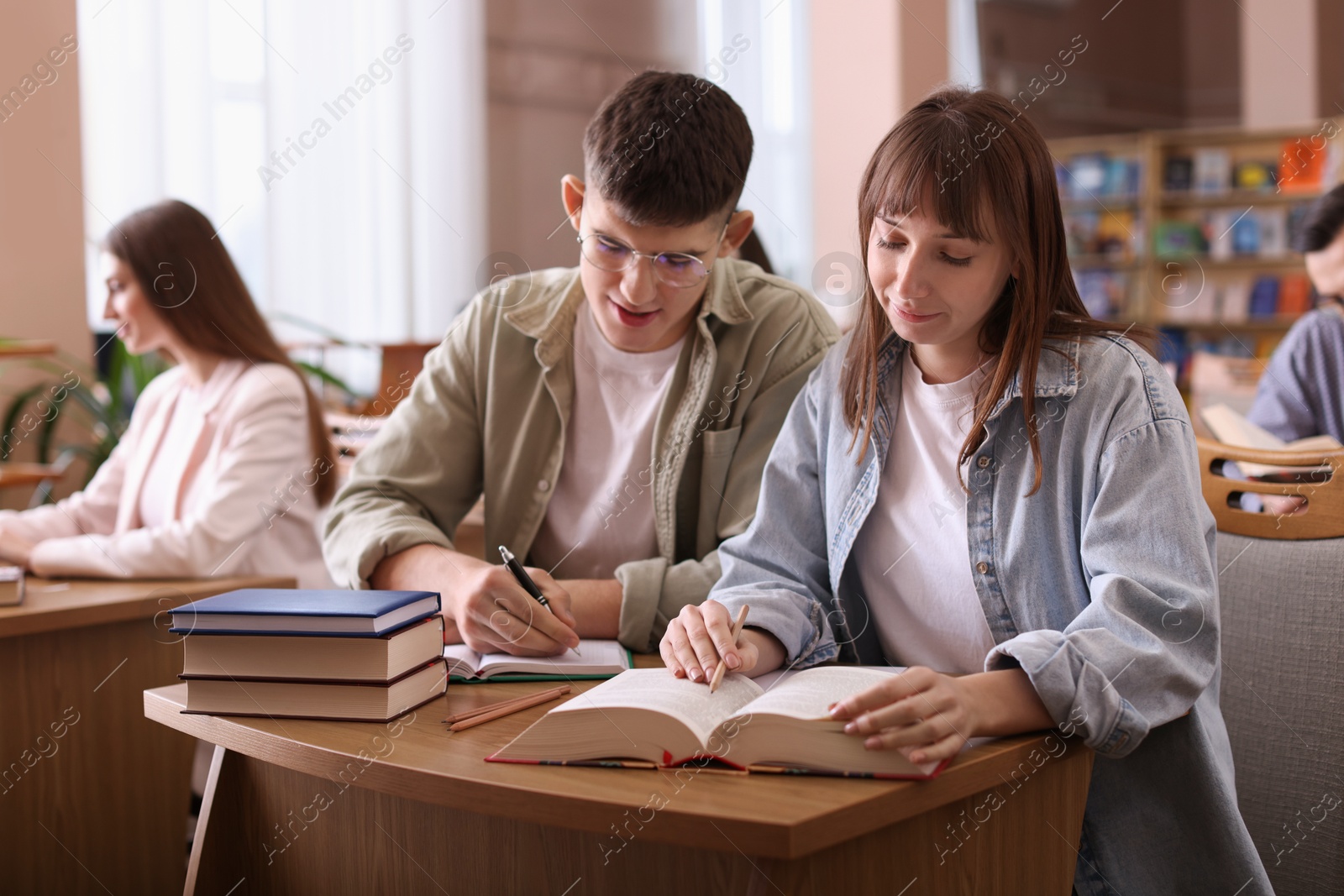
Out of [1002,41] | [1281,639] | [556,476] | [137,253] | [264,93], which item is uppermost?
[1002,41]

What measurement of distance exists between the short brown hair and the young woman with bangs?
276 mm

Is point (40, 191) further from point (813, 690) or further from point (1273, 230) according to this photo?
point (1273, 230)

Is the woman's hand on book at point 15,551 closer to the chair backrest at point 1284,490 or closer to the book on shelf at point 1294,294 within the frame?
the chair backrest at point 1284,490

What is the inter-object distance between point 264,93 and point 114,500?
2.63 metres

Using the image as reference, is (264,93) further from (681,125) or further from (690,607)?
(690,607)

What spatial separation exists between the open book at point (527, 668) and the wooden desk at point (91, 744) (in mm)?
844

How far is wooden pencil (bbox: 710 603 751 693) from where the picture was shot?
107 cm

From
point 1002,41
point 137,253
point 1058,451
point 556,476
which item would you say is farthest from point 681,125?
point 1002,41

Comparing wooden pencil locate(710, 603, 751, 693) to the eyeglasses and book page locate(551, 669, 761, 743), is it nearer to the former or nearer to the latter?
book page locate(551, 669, 761, 743)

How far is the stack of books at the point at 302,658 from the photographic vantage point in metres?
1.11

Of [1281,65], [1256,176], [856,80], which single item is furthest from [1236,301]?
[856,80]

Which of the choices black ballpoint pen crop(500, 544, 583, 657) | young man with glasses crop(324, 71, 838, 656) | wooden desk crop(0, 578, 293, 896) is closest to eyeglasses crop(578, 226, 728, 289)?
young man with glasses crop(324, 71, 838, 656)

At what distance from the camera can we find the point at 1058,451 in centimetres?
121

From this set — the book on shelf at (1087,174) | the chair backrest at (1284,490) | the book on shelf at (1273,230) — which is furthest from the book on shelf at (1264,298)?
the chair backrest at (1284,490)
